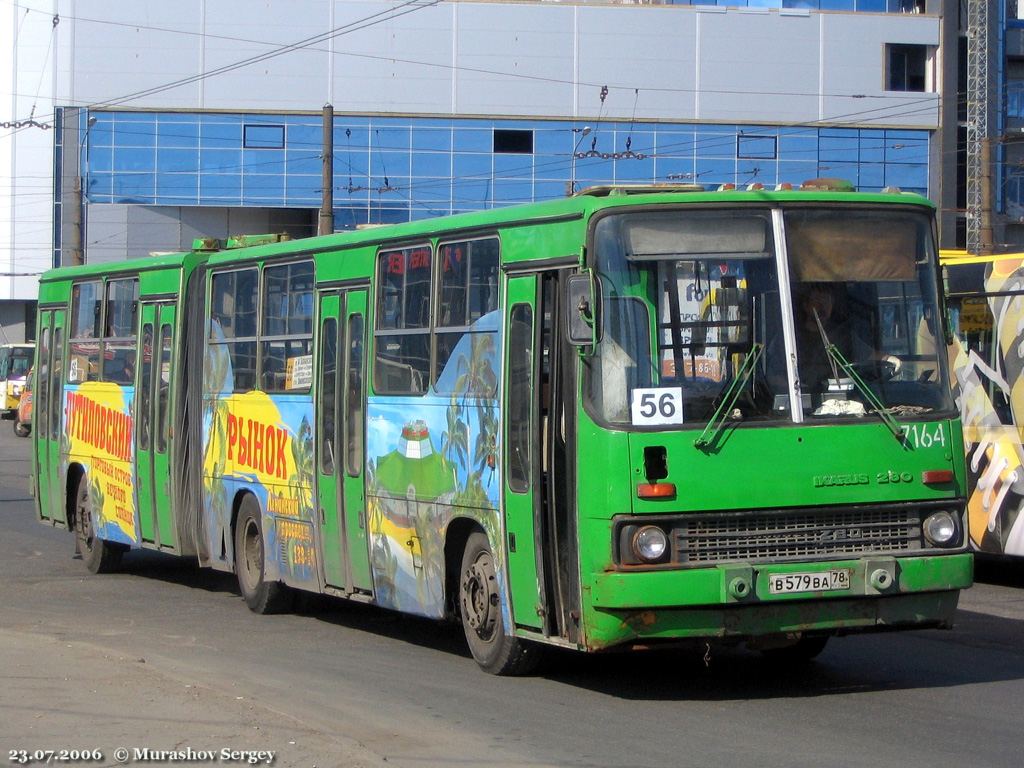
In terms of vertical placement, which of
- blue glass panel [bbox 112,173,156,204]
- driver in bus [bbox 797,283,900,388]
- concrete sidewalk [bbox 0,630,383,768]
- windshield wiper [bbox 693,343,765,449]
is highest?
blue glass panel [bbox 112,173,156,204]

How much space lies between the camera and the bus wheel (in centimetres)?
970

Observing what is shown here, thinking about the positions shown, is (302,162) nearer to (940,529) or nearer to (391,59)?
(391,59)

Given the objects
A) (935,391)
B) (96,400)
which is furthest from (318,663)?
(96,400)

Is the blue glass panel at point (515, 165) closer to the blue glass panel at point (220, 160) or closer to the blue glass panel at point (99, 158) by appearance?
the blue glass panel at point (220, 160)

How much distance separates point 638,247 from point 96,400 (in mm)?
9193

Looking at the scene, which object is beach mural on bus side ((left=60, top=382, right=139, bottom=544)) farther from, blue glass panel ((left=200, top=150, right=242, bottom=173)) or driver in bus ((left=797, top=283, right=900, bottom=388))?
blue glass panel ((left=200, top=150, right=242, bottom=173))

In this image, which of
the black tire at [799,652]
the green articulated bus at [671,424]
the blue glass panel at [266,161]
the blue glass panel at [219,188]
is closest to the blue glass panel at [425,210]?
the blue glass panel at [266,161]

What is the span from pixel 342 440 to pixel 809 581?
4.34 meters

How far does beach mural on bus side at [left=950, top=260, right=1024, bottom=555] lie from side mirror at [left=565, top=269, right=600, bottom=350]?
696cm

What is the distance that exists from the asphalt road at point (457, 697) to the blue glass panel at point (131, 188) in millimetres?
57889

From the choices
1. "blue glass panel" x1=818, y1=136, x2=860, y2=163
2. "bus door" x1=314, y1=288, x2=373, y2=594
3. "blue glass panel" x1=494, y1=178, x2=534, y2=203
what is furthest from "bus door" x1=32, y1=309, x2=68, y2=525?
"blue glass panel" x1=818, y1=136, x2=860, y2=163

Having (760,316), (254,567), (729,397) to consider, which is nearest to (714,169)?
(254,567)

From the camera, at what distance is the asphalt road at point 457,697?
7.42 meters

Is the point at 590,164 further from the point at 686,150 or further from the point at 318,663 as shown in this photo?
the point at 318,663
